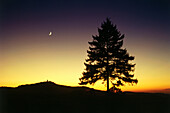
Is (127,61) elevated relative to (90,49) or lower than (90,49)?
lower

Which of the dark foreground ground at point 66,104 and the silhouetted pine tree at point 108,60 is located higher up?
the silhouetted pine tree at point 108,60

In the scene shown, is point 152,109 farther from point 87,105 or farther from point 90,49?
point 90,49

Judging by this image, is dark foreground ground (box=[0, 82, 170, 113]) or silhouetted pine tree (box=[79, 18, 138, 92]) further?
silhouetted pine tree (box=[79, 18, 138, 92])

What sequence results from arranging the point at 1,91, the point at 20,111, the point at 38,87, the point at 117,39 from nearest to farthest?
the point at 20,111, the point at 1,91, the point at 38,87, the point at 117,39

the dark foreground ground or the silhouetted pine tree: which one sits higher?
the silhouetted pine tree

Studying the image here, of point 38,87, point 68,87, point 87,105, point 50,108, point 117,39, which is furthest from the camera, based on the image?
point 117,39

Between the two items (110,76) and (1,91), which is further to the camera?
(110,76)

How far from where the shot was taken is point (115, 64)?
25969mm

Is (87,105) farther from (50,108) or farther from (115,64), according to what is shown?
(115,64)

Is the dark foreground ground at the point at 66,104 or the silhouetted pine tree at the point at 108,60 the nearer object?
the dark foreground ground at the point at 66,104

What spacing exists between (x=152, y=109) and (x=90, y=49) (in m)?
13.5

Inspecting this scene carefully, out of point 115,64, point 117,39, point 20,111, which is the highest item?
point 117,39

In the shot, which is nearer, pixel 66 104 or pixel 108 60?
pixel 66 104

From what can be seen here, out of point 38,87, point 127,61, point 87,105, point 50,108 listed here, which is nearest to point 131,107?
point 87,105
